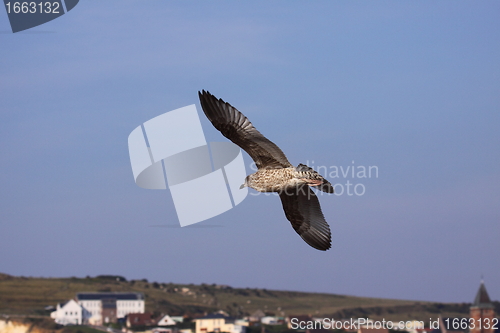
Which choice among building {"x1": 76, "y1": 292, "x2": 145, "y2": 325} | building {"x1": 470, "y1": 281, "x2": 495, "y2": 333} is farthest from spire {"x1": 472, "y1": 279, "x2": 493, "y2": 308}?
building {"x1": 76, "y1": 292, "x2": 145, "y2": 325}

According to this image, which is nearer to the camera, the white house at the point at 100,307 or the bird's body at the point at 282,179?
the bird's body at the point at 282,179

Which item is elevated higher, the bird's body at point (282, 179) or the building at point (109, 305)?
the building at point (109, 305)

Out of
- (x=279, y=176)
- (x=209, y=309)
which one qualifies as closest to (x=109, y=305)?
(x=209, y=309)

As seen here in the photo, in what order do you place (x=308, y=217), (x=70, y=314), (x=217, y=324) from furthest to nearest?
(x=217, y=324) → (x=70, y=314) → (x=308, y=217)

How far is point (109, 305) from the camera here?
11438cm

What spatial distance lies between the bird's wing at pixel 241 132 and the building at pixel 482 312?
88.7 metres

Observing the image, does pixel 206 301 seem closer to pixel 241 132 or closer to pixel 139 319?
pixel 139 319

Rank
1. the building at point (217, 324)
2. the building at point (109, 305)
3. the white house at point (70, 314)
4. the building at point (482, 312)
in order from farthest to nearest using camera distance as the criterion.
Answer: the building at point (109, 305), the building at point (217, 324), the white house at point (70, 314), the building at point (482, 312)

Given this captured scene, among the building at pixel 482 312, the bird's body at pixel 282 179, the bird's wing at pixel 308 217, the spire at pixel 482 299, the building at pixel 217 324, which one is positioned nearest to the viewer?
the bird's body at pixel 282 179

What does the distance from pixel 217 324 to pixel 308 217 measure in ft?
312

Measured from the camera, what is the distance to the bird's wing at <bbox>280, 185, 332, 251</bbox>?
20828mm

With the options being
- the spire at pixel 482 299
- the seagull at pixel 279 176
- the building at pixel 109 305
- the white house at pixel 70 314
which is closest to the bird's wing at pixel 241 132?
the seagull at pixel 279 176

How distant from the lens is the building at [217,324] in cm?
11009

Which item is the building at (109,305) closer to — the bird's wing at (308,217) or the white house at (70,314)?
the white house at (70,314)
